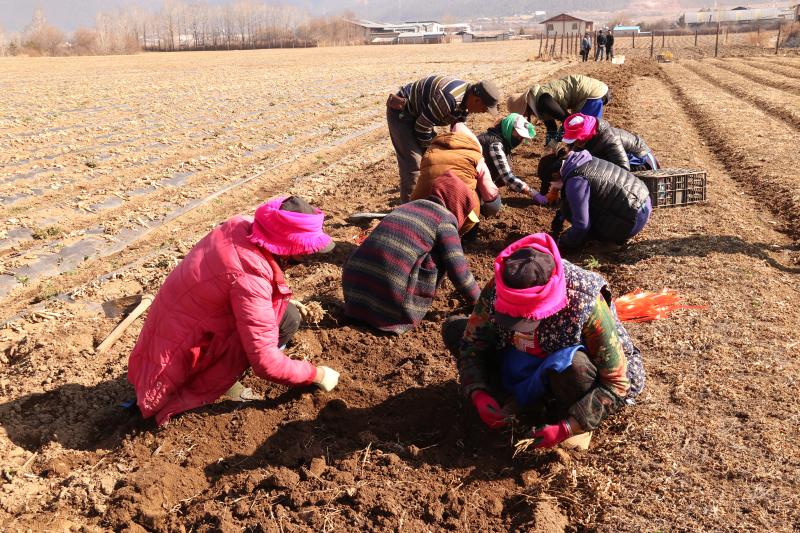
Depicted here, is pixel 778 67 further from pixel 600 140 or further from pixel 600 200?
pixel 600 200

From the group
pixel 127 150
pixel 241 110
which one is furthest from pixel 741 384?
pixel 241 110

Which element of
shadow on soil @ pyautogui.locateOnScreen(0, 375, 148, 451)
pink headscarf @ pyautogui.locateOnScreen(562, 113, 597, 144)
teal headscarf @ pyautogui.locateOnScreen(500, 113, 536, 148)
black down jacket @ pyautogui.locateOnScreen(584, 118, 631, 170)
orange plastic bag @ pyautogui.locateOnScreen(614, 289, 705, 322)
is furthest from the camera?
black down jacket @ pyautogui.locateOnScreen(584, 118, 631, 170)

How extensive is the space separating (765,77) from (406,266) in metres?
18.8

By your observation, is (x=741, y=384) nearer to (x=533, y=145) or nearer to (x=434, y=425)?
(x=434, y=425)

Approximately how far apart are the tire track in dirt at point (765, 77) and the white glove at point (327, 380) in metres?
15.1

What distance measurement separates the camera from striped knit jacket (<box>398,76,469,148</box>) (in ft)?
19.2

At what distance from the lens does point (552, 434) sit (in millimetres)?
3041

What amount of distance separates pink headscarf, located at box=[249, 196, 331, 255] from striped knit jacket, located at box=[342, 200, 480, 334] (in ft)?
3.68

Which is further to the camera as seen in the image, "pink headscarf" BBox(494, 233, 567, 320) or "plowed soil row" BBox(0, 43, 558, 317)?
"plowed soil row" BBox(0, 43, 558, 317)

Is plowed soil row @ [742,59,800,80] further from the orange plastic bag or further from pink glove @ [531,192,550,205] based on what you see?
the orange plastic bag

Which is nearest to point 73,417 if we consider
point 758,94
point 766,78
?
point 758,94

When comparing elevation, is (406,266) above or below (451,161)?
below

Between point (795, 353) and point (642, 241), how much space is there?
216 cm

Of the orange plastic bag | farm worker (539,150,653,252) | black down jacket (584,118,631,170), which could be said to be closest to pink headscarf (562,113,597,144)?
black down jacket (584,118,631,170)
